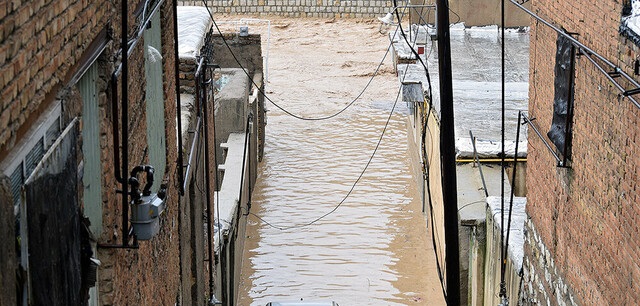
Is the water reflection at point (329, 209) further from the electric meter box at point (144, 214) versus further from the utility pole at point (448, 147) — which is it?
the electric meter box at point (144, 214)

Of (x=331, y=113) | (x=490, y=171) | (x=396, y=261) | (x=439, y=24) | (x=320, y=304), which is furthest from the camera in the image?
(x=331, y=113)

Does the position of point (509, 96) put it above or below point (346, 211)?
above

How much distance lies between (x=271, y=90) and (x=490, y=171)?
57.7ft

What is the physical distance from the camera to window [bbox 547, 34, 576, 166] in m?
9.47

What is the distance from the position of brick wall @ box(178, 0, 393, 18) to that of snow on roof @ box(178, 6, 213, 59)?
27930mm

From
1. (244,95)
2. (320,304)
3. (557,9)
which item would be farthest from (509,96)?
(557,9)

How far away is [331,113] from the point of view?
29.9 m

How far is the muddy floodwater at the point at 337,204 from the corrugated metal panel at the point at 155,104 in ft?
27.2

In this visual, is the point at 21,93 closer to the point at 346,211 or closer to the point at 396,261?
the point at 396,261

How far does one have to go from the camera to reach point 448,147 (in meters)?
8.47

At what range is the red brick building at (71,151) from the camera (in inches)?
167

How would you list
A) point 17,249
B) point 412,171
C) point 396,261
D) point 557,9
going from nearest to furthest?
point 17,249 < point 557,9 < point 396,261 < point 412,171

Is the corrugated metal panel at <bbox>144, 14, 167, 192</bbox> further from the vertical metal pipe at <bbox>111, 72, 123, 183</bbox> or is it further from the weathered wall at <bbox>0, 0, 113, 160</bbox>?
the weathered wall at <bbox>0, 0, 113, 160</bbox>

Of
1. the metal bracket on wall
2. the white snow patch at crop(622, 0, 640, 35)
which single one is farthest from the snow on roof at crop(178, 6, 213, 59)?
the white snow patch at crop(622, 0, 640, 35)
